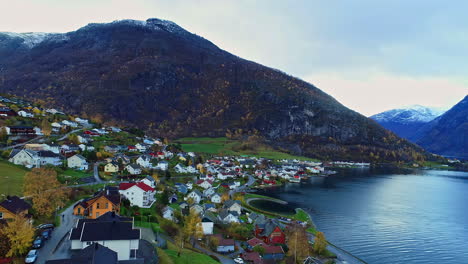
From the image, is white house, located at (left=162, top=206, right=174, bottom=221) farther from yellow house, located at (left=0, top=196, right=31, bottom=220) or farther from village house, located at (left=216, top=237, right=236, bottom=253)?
yellow house, located at (left=0, top=196, right=31, bottom=220)

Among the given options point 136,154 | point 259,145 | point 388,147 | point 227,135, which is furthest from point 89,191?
point 388,147

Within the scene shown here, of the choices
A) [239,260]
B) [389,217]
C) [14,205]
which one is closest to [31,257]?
[14,205]

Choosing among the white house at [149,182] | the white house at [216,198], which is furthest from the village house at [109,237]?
the white house at [216,198]

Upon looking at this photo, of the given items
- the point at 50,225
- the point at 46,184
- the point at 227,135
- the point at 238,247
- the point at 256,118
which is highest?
the point at 256,118

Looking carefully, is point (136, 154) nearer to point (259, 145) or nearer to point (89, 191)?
point (89, 191)

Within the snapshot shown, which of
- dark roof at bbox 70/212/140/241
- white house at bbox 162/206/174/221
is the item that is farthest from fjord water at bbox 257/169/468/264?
dark roof at bbox 70/212/140/241

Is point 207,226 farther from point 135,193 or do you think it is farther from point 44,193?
point 44,193

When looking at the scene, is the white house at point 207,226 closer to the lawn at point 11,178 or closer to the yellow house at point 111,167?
the lawn at point 11,178
